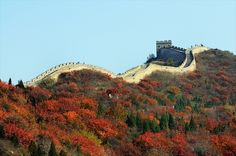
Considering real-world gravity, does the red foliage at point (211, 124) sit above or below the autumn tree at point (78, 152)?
above

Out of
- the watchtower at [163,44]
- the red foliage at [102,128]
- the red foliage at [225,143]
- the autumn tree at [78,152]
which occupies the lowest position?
the autumn tree at [78,152]

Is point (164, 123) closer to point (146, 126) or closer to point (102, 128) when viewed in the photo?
point (146, 126)

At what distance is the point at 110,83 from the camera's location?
82250mm

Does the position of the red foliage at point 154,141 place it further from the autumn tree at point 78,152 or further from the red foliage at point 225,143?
the autumn tree at point 78,152

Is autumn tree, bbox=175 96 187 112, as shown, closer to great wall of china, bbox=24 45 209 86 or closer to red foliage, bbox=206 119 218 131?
red foliage, bbox=206 119 218 131

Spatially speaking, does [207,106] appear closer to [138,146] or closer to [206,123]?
[206,123]

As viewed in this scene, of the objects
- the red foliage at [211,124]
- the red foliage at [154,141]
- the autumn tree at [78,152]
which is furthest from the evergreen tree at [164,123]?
the autumn tree at [78,152]

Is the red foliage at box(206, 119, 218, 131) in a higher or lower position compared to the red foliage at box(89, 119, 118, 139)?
higher

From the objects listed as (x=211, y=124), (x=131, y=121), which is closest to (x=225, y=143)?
(x=211, y=124)

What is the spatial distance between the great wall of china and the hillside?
942mm

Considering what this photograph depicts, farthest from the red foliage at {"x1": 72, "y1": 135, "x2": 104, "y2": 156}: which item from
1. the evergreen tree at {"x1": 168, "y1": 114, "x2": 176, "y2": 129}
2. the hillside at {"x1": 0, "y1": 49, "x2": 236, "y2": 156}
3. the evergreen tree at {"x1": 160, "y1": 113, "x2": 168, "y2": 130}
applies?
the evergreen tree at {"x1": 168, "y1": 114, "x2": 176, "y2": 129}

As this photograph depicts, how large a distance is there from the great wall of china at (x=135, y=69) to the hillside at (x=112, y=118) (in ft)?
3.09

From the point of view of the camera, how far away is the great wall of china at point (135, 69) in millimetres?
79144

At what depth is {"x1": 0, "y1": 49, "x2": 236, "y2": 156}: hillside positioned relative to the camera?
5125cm
